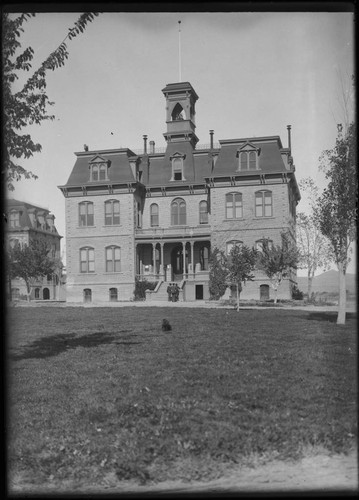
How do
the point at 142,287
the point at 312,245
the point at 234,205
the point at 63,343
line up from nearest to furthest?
the point at 63,343 → the point at 312,245 → the point at 142,287 → the point at 234,205

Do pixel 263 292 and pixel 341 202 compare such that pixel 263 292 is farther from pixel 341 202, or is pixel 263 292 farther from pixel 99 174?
pixel 341 202

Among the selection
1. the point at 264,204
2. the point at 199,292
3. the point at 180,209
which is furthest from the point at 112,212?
the point at 264,204

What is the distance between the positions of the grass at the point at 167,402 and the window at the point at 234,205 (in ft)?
72.8

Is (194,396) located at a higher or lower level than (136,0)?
lower

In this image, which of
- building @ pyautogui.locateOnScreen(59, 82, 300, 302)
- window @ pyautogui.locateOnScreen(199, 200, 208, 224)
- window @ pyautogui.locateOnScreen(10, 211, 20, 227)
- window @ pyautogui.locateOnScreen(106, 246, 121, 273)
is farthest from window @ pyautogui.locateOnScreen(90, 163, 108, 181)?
window @ pyautogui.locateOnScreen(10, 211, 20, 227)

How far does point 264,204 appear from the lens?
31000mm

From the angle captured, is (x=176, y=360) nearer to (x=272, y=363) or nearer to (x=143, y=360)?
(x=143, y=360)

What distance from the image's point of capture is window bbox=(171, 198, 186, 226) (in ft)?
116

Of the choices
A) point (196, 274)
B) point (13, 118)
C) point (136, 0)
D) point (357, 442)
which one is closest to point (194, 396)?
point (357, 442)

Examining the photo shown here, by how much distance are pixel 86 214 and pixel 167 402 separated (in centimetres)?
1944

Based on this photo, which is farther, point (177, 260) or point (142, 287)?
point (177, 260)

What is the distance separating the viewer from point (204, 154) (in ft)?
117

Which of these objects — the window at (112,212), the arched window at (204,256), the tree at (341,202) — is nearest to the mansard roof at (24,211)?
the tree at (341,202)

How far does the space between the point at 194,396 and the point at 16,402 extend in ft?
9.22
